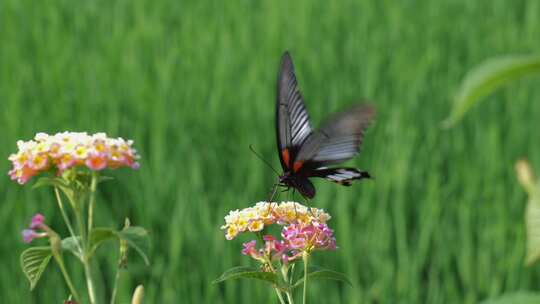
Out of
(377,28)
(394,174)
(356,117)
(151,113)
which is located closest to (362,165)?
(394,174)

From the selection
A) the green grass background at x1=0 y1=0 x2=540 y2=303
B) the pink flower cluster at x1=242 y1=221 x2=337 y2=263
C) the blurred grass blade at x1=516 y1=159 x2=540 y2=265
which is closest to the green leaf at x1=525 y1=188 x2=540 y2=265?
the blurred grass blade at x1=516 y1=159 x2=540 y2=265

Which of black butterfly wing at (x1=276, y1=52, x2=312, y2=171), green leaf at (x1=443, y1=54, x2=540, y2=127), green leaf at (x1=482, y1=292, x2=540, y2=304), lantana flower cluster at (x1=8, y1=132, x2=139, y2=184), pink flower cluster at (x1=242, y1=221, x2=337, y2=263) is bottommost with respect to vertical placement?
green leaf at (x1=482, y1=292, x2=540, y2=304)

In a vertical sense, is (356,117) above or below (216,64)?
below

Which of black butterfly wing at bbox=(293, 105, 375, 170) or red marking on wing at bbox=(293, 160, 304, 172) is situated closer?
black butterfly wing at bbox=(293, 105, 375, 170)

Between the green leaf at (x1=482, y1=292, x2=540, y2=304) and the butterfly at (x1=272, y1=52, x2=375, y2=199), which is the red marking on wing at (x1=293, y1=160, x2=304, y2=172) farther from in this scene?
the green leaf at (x1=482, y1=292, x2=540, y2=304)

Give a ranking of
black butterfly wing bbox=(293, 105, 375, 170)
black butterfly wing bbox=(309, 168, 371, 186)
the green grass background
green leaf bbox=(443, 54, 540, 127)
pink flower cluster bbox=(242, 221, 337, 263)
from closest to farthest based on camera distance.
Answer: green leaf bbox=(443, 54, 540, 127) < pink flower cluster bbox=(242, 221, 337, 263) < black butterfly wing bbox=(293, 105, 375, 170) < black butterfly wing bbox=(309, 168, 371, 186) < the green grass background

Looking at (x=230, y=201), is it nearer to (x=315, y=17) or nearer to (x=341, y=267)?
(x=341, y=267)

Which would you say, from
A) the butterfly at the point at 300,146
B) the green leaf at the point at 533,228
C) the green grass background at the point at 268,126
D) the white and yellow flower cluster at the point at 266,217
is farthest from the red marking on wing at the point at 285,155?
the green grass background at the point at 268,126

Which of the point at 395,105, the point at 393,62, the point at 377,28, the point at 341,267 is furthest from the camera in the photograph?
the point at 377,28
